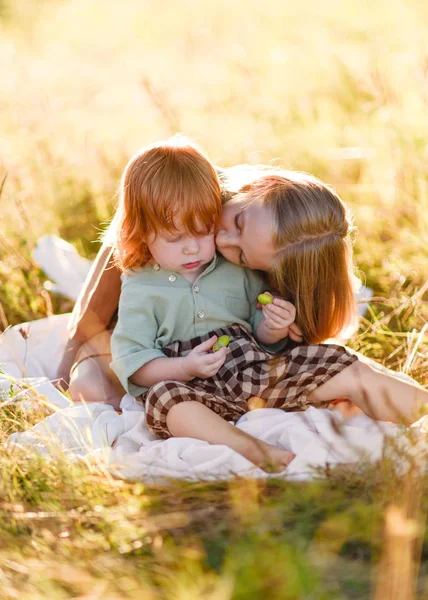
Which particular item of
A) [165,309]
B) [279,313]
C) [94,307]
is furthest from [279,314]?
[94,307]

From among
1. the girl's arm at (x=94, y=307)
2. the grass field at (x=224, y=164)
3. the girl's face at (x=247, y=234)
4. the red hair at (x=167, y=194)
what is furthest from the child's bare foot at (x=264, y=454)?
the girl's arm at (x=94, y=307)

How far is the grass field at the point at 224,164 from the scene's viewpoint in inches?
59.1

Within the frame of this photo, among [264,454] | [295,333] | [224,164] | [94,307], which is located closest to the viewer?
[264,454]

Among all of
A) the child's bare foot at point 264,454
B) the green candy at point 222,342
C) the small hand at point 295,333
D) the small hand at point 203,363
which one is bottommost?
the child's bare foot at point 264,454

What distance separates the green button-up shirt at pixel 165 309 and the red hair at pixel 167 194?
0.44 feet

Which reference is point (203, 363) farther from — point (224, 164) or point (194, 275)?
point (224, 164)

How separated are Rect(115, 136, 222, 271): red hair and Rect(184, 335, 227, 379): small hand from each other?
395mm

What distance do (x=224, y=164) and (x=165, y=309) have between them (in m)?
2.03

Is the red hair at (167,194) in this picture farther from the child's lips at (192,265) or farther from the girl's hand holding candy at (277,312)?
the girl's hand holding candy at (277,312)

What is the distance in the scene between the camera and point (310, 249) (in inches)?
93.4

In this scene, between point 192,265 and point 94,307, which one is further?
point 94,307

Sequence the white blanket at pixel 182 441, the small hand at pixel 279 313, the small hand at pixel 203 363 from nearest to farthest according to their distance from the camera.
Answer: the white blanket at pixel 182 441 < the small hand at pixel 203 363 < the small hand at pixel 279 313

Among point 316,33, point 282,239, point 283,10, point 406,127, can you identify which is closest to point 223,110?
point 316,33

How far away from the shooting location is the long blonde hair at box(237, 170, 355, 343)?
236cm
